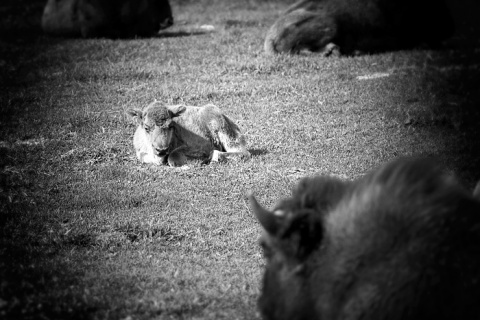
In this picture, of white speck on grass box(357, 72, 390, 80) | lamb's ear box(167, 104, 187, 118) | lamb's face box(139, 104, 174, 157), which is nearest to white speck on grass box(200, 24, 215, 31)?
white speck on grass box(357, 72, 390, 80)

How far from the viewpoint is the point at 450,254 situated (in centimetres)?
460

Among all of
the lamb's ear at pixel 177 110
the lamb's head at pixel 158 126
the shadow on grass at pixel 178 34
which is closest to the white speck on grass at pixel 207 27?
the shadow on grass at pixel 178 34

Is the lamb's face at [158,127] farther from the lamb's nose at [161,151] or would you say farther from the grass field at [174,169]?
the grass field at [174,169]

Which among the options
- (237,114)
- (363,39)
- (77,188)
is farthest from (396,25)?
(77,188)

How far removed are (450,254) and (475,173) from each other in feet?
20.6

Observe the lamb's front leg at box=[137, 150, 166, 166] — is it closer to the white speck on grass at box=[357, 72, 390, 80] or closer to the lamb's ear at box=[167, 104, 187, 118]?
the lamb's ear at box=[167, 104, 187, 118]

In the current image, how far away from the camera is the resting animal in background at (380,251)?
452 centimetres

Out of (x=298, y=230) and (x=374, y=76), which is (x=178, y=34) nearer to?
(x=374, y=76)

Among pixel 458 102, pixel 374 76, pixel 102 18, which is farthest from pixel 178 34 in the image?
pixel 458 102

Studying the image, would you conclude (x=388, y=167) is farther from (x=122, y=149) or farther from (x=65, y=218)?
(x=122, y=149)

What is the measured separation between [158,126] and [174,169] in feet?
2.33

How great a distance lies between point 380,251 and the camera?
4.59 m

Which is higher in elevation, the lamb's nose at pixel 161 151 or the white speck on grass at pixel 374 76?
the lamb's nose at pixel 161 151

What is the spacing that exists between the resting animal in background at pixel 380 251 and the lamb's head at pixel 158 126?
254 inches
